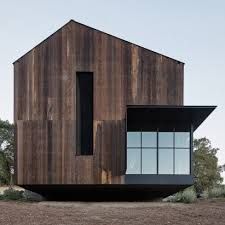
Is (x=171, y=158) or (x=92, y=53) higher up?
(x=92, y=53)

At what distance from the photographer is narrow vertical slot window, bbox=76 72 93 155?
23656 mm

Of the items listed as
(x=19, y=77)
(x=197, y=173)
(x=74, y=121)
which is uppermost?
(x=19, y=77)

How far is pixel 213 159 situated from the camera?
4506 cm

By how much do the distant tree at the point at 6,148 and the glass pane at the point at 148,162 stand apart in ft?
113

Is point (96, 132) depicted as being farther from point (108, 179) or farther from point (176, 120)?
point (176, 120)

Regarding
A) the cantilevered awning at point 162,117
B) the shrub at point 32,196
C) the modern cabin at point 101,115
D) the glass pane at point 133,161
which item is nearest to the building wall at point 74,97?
the modern cabin at point 101,115

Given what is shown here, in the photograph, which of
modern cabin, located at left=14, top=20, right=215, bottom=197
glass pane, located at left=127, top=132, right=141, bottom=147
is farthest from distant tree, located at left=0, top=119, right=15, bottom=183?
glass pane, located at left=127, top=132, right=141, bottom=147

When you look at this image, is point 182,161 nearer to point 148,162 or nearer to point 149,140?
point 148,162

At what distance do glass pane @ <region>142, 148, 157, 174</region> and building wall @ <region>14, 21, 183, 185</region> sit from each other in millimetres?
894

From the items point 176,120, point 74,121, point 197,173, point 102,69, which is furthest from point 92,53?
point 197,173

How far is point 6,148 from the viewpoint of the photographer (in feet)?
187

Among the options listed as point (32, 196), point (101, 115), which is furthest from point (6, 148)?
point (101, 115)

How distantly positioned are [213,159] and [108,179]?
24061mm

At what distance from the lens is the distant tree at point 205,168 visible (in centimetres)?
4330
